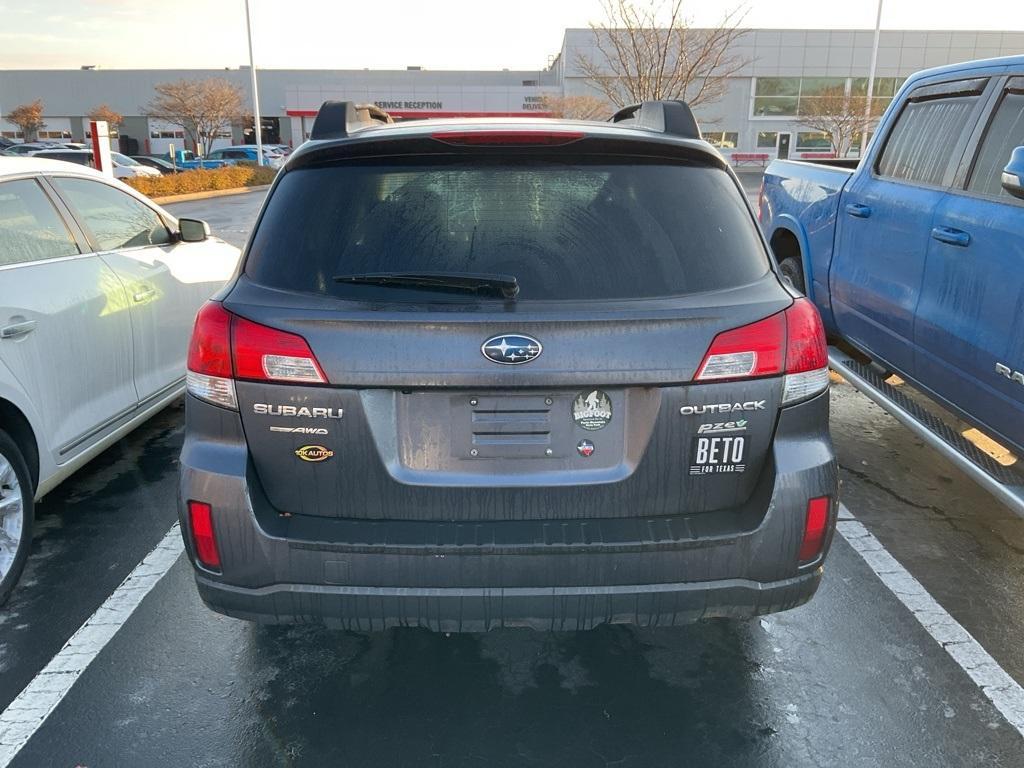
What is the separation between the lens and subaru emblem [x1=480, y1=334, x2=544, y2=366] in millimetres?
2234

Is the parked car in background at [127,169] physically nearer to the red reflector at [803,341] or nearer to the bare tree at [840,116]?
the red reflector at [803,341]

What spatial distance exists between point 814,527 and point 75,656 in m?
2.65

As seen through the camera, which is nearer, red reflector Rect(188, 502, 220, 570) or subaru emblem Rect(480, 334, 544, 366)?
subaru emblem Rect(480, 334, 544, 366)

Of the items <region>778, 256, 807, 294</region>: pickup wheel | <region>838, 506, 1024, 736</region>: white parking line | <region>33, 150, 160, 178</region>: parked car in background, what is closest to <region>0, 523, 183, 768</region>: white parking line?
<region>838, 506, 1024, 736</region>: white parking line

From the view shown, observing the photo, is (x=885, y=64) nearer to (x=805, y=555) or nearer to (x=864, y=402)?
(x=864, y=402)

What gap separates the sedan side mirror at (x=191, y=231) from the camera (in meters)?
5.25

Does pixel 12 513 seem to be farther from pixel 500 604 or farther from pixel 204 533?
pixel 500 604

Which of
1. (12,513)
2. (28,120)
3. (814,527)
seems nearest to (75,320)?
(12,513)

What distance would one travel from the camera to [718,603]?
93.6 inches

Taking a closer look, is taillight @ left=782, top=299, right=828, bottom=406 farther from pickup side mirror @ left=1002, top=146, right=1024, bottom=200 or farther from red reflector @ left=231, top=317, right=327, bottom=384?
red reflector @ left=231, top=317, right=327, bottom=384

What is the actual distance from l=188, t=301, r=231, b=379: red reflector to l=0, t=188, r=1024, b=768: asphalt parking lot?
3.94 ft

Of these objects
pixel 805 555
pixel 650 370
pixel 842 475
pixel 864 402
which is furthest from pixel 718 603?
pixel 864 402

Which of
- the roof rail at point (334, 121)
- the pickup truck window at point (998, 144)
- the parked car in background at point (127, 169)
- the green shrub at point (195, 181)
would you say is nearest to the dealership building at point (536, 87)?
the green shrub at point (195, 181)

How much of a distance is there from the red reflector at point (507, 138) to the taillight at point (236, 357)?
784mm
